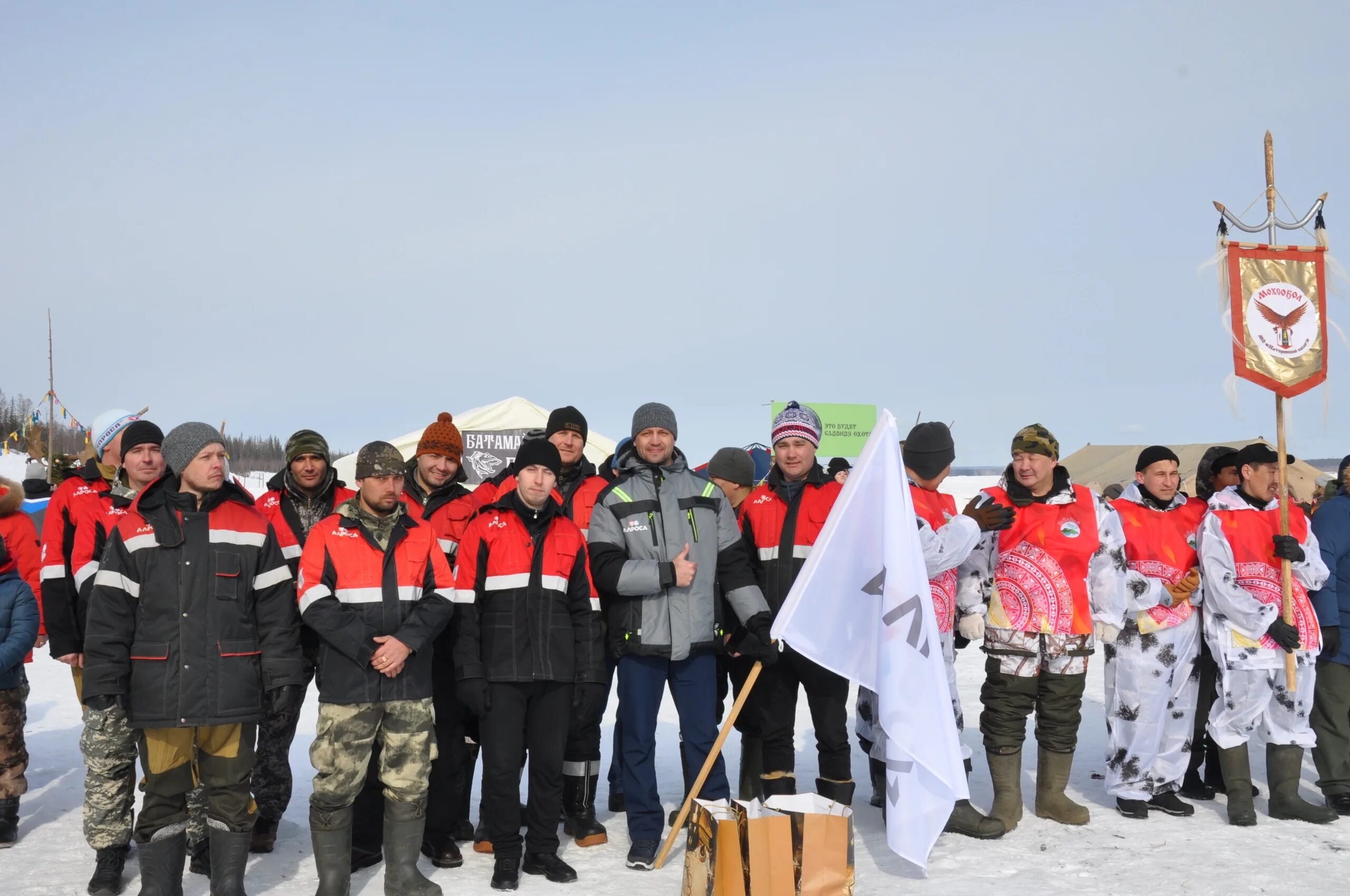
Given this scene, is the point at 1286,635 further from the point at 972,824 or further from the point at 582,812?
the point at 582,812

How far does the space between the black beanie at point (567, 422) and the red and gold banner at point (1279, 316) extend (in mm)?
4180

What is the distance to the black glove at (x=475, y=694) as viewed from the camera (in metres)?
4.76

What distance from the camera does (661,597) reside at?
514cm

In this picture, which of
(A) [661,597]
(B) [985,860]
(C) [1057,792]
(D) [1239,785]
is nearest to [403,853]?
(A) [661,597]

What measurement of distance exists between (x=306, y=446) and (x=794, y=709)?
10.1 feet

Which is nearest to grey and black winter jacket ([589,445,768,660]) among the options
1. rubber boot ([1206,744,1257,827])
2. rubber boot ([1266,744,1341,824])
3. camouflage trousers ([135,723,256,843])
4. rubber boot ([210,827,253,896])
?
camouflage trousers ([135,723,256,843])

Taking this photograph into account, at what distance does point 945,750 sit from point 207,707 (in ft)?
10.8

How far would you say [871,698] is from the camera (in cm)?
628

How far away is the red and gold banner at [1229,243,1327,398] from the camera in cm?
630

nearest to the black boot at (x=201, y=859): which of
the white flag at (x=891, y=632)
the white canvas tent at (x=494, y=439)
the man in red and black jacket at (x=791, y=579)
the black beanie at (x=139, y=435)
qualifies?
the black beanie at (x=139, y=435)

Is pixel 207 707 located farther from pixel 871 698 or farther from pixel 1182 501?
pixel 1182 501

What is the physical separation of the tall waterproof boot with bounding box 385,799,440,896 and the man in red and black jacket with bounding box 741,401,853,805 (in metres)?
1.95

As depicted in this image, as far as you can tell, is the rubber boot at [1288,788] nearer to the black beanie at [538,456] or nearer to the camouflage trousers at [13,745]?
the black beanie at [538,456]

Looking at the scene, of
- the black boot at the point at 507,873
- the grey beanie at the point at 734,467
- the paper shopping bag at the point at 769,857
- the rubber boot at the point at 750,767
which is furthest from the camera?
the grey beanie at the point at 734,467
